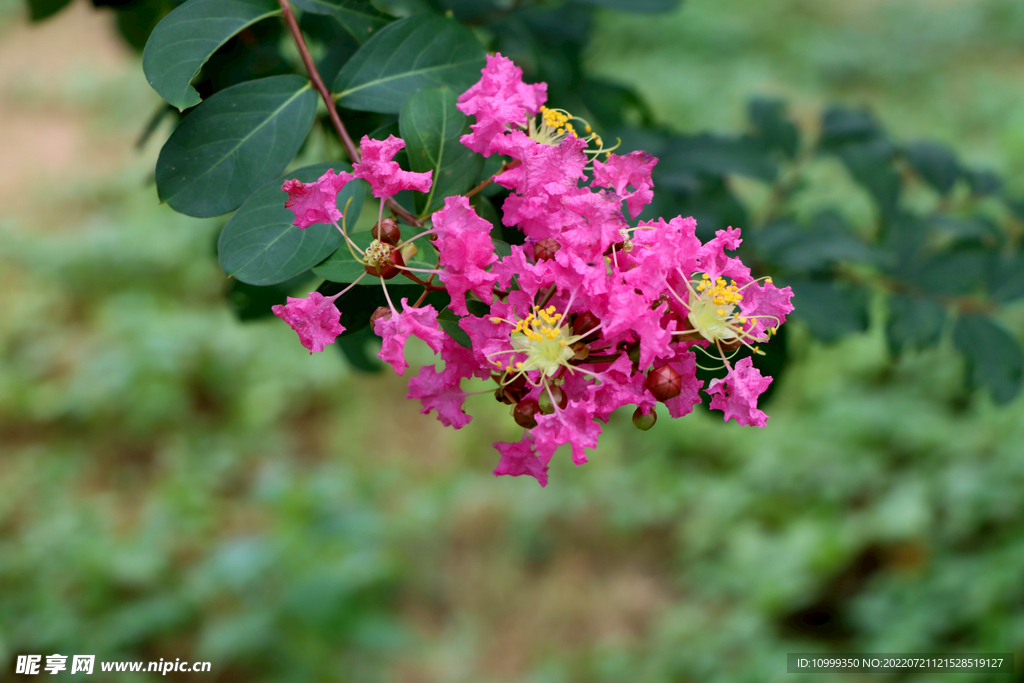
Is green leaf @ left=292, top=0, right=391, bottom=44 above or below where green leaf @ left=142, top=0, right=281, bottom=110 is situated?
below

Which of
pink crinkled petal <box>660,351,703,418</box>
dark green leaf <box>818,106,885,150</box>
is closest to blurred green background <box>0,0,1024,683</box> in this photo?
dark green leaf <box>818,106,885,150</box>

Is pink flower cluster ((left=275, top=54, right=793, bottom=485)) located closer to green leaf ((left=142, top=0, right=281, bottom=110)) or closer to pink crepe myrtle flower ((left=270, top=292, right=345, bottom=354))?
pink crepe myrtle flower ((left=270, top=292, right=345, bottom=354))

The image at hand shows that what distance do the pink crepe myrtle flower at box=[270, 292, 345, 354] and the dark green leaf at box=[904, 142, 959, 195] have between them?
5.19ft

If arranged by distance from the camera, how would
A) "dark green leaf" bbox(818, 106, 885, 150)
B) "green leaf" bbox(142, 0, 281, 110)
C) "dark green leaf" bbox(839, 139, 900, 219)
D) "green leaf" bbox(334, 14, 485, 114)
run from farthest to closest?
1. "dark green leaf" bbox(818, 106, 885, 150)
2. "dark green leaf" bbox(839, 139, 900, 219)
3. "green leaf" bbox(334, 14, 485, 114)
4. "green leaf" bbox(142, 0, 281, 110)

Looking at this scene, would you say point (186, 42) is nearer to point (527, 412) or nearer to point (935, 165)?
point (527, 412)

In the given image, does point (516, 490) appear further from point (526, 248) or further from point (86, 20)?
point (86, 20)

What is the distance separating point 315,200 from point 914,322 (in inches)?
49.0

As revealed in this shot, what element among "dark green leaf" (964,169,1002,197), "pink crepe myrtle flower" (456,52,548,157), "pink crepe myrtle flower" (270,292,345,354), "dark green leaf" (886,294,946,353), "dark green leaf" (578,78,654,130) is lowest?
"dark green leaf" (886,294,946,353)

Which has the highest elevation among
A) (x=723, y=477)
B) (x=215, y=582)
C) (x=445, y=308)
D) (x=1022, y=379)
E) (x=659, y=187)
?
(x=445, y=308)

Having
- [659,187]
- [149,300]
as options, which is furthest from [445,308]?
[149,300]

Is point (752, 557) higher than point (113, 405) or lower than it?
lower

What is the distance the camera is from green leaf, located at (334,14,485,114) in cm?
98

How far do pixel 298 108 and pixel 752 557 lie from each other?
84.8 inches

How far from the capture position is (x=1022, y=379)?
4.94 feet
